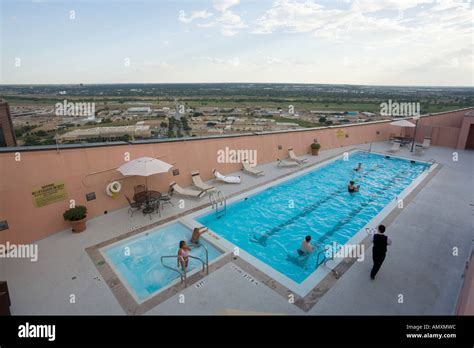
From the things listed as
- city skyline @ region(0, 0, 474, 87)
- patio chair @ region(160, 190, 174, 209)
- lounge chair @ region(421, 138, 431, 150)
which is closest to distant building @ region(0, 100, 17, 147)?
city skyline @ region(0, 0, 474, 87)

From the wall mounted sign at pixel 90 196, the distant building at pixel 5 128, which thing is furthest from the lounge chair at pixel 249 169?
the distant building at pixel 5 128

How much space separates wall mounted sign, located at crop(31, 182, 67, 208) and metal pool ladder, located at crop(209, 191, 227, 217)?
4661mm

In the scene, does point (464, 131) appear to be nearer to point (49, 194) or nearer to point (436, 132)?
point (436, 132)

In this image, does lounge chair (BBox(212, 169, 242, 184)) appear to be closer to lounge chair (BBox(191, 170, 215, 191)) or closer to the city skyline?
lounge chair (BBox(191, 170, 215, 191))

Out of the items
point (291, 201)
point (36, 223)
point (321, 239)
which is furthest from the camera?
point (291, 201)

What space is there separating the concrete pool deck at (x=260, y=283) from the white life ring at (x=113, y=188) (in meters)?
0.81

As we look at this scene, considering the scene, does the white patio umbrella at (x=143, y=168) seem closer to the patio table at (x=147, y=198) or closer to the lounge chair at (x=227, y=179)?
the patio table at (x=147, y=198)

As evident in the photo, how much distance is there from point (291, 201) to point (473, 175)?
31.7ft

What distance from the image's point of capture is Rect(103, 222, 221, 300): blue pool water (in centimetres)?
556

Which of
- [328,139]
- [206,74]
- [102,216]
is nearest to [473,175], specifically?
[328,139]

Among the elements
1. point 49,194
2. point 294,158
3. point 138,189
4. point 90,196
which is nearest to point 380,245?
point 138,189

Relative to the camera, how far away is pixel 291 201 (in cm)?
991

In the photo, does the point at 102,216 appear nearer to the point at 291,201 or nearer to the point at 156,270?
the point at 156,270

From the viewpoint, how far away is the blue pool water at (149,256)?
5.56 m
